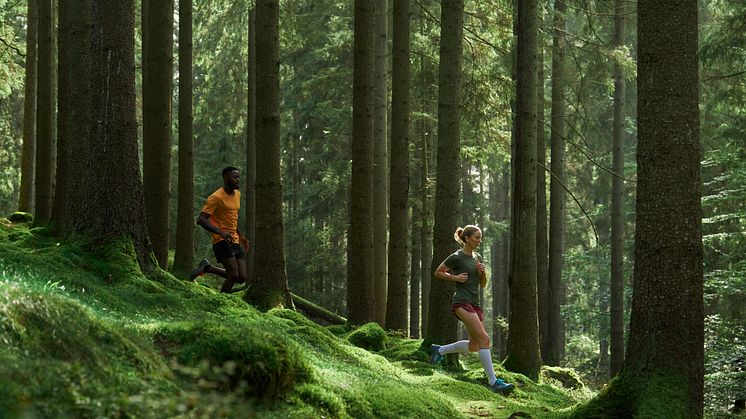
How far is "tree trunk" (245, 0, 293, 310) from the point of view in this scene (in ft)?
41.9

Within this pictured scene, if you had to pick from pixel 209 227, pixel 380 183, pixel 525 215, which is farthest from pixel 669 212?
pixel 380 183

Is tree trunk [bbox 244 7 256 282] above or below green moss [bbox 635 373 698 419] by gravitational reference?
above

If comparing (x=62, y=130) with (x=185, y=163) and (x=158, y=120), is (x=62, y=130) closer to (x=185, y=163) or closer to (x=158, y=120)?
(x=185, y=163)

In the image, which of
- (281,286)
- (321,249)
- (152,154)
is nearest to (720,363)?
(281,286)

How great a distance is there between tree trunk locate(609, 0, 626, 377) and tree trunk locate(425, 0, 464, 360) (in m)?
10.3

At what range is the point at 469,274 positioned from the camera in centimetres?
1148

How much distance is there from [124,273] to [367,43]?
Answer: 20.9ft

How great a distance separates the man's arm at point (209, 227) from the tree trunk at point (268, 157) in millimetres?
852

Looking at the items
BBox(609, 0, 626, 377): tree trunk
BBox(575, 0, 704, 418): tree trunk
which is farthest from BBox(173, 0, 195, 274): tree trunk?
BBox(609, 0, 626, 377): tree trunk

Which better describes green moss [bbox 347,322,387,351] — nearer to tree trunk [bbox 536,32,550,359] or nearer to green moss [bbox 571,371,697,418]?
green moss [bbox 571,371,697,418]

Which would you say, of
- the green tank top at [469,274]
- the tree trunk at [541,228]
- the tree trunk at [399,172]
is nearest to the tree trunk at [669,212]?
the green tank top at [469,274]

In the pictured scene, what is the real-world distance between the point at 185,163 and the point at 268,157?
193 inches

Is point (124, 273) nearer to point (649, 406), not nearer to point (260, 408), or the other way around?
point (260, 408)

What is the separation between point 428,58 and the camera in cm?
2006
